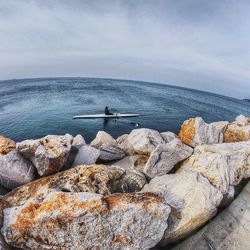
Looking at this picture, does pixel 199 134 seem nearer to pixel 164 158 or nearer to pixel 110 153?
pixel 164 158

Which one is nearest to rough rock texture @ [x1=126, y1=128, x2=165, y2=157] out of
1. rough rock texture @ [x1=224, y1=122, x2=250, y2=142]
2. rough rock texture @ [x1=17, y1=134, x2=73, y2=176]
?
rough rock texture @ [x1=17, y1=134, x2=73, y2=176]

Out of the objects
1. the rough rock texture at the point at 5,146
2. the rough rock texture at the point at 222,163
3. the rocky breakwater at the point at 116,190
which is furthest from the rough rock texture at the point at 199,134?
the rough rock texture at the point at 5,146

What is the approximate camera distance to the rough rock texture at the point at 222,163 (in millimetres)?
7712

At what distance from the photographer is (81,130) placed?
27.7 meters

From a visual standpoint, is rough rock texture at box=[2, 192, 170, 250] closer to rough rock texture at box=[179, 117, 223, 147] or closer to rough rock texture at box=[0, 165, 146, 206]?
rough rock texture at box=[0, 165, 146, 206]

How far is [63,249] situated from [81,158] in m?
5.07

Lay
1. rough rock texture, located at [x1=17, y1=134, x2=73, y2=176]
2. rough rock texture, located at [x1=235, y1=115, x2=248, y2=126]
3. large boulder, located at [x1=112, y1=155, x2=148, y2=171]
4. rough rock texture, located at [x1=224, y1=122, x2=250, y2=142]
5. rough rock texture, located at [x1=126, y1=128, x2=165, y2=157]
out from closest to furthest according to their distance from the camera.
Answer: rough rock texture, located at [x1=17, y1=134, x2=73, y2=176], large boulder, located at [x1=112, y1=155, x2=148, y2=171], rough rock texture, located at [x1=126, y1=128, x2=165, y2=157], rough rock texture, located at [x1=224, y1=122, x2=250, y2=142], rough rock texture, located at [x1=235, y1=115, x2=248, y2=126]

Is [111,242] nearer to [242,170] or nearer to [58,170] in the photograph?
[58,170]

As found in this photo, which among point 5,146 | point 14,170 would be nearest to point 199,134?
point 14,170

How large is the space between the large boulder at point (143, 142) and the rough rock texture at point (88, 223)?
5247 millimetres

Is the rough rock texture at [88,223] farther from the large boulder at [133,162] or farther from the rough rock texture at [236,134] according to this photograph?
the rough rock texture at [236,134]

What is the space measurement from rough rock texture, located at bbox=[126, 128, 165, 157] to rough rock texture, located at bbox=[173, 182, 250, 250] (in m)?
4.56

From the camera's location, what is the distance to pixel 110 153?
1138cm

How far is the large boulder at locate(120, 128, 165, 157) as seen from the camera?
11.1 meters
